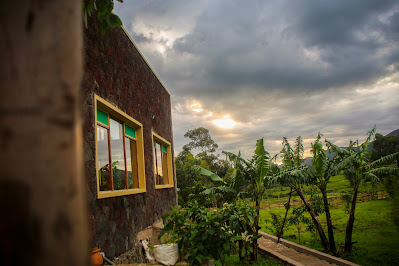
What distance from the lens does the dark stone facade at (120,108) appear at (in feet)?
17.5

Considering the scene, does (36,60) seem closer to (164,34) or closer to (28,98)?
(28,98)

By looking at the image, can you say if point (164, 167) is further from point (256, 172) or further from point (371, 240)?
point (371, 240)

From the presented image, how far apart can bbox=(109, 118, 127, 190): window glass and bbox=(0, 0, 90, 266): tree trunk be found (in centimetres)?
604

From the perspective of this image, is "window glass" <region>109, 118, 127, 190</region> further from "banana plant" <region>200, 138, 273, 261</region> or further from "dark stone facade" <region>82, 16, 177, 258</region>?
"banana plant" <region>200, 138, 273, 261</region>

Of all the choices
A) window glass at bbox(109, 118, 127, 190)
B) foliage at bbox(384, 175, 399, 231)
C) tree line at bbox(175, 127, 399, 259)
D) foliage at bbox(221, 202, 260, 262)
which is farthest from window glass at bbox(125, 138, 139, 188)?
foliage at bbox(384, 175, 399, 231)

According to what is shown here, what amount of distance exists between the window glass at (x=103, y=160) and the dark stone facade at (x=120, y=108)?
0.35 m

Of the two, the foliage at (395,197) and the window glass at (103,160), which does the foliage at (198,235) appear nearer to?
the window glass at (103,160)

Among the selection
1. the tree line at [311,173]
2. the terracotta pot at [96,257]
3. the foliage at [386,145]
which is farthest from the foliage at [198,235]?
the foliage at [386,145]

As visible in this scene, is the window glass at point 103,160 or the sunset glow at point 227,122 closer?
the window glass at point 103,160

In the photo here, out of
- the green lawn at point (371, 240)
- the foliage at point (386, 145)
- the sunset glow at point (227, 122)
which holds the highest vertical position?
the sunset glow at point (227, 122)

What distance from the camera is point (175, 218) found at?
516 centimetres

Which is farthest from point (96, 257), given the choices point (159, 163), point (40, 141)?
point (159, 163)

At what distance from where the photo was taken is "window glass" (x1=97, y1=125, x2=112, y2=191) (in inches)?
230

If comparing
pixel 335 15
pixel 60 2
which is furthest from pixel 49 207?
pixel 335 15
